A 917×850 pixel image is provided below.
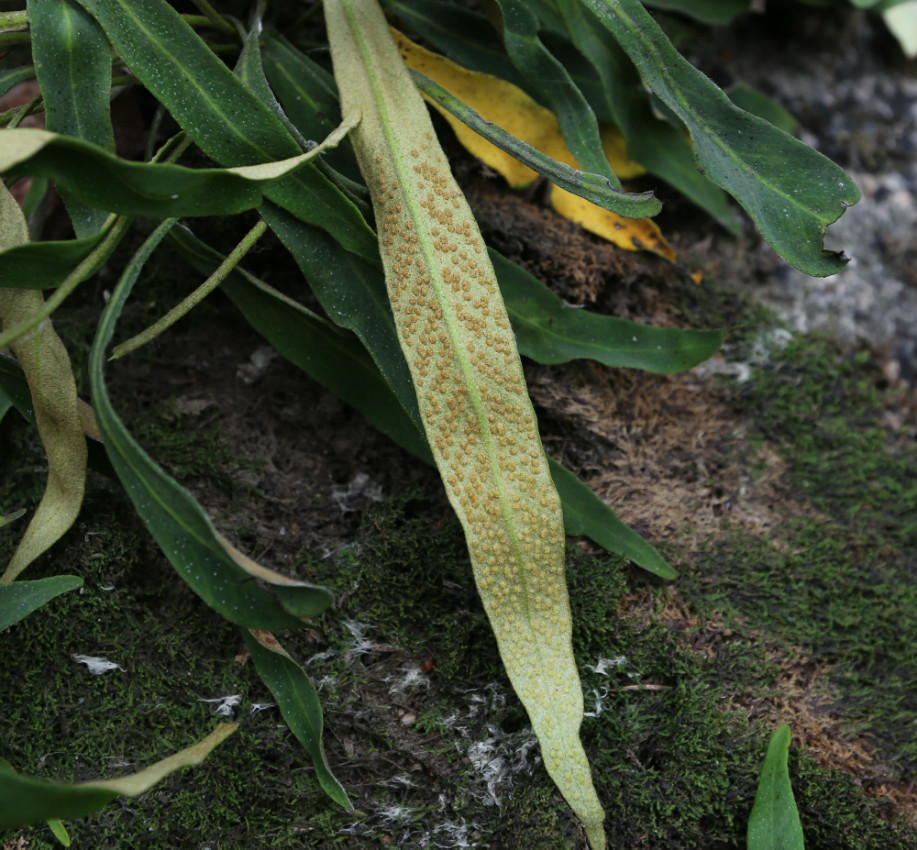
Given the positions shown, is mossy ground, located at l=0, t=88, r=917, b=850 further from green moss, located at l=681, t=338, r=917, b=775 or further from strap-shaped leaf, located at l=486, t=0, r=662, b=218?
strap-shaped leaf, located at l=486, t=0, r=662, b=218

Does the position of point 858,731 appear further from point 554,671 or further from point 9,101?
point 9,101

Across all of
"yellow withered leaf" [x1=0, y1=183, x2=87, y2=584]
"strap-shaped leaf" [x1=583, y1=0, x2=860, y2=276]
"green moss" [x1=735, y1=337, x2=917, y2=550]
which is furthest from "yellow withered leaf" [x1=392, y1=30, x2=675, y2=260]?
"yellow withered leaf" [x1=0, y1=183, x2=87, y2=584]

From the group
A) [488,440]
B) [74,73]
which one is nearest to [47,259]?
[74,73]

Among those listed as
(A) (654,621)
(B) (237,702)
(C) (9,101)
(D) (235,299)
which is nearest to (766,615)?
(A) (654,621)

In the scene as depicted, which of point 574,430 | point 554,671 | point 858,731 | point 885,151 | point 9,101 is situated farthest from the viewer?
point 885,151

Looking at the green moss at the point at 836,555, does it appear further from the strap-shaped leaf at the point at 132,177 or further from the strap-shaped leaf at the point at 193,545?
the strap-shaped leaf at the point at 132,177

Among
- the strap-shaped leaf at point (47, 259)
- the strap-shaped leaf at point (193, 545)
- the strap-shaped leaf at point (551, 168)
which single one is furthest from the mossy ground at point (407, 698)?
A: the strap-shaped leaf at point (551, 168)

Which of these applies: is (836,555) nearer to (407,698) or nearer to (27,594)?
(407,698)
